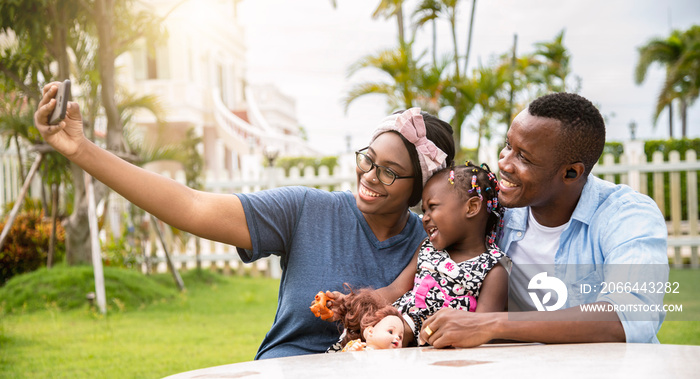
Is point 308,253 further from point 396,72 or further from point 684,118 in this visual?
point 684,118

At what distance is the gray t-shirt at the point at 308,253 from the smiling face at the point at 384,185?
100 mm

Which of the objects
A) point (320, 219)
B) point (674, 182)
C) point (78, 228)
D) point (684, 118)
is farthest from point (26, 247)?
point (684, 118)

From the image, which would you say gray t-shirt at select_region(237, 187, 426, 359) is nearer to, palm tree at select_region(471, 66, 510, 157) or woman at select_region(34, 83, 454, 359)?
woman at select_region(34, 83, 454, 359)

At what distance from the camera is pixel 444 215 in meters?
2.30

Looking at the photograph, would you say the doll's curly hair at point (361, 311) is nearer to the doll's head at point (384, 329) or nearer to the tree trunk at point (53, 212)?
the doll's head at point (384, 329)

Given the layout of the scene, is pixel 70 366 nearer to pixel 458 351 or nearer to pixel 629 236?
pixel 458 351

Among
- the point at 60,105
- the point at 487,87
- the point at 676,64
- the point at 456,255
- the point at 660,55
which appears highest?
Answer: the point at 660,55

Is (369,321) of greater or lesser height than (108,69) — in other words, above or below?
below

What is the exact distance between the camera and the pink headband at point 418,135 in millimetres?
2361

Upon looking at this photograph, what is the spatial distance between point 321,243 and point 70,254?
20.0 ft

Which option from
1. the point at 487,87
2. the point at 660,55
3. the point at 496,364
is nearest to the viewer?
the point at 496,364

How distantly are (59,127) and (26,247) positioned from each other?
754 centimetres

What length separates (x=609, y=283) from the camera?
1836 mm

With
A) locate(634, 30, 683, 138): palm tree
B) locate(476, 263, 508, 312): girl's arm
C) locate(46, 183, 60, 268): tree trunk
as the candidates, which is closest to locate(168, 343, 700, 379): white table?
locate(476, 263, 508, 312): girl's arm
